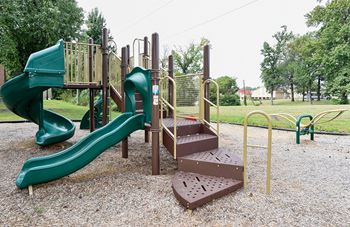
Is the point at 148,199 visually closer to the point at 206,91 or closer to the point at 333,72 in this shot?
the point at 206,91

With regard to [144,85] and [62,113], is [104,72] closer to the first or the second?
[144,85]

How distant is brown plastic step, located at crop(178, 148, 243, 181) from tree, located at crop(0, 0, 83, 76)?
36.5ft

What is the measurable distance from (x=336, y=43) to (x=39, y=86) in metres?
31.7

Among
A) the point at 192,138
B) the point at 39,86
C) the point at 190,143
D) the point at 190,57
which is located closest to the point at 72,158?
the point at 39,86

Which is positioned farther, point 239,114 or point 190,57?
point 190,57

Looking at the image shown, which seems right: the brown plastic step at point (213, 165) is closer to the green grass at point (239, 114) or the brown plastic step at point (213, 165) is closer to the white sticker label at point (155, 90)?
→ the white sticker label at point (155, 90)

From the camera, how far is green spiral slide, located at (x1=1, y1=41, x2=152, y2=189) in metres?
3.66

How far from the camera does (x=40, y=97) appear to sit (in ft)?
Answer: 20.7

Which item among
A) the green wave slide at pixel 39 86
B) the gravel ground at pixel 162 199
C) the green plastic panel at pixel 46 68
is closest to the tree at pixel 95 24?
the green wave slide at pixel 39 86

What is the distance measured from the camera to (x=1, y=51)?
11.4 meters

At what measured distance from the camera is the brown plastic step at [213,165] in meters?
3.62

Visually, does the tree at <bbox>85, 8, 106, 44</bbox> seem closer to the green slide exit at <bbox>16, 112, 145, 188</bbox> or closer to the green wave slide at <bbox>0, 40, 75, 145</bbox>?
the green wave slide at <bbox>0, 40, 75, 145</bbox>

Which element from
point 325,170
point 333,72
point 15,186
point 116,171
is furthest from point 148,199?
point 333,72

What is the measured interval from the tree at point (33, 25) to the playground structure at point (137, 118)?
6595 millimetres
